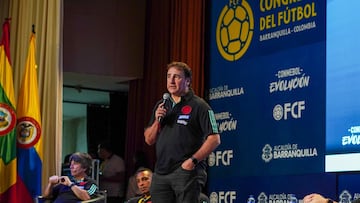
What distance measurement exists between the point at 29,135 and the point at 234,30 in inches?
85.6

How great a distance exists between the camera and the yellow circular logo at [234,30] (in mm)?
6121

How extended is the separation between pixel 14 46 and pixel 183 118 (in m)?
3.44

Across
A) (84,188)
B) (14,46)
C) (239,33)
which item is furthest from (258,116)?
(14,46)

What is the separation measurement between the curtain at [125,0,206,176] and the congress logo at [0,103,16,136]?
1833mm

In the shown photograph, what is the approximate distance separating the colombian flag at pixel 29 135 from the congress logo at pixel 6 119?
12cm

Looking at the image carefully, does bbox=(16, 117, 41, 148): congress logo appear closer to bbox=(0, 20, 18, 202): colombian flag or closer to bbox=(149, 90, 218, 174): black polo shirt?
bbox=(0, 20, 18, 202): colombian flag

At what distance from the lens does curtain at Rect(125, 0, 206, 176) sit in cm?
676

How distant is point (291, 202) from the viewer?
524cm

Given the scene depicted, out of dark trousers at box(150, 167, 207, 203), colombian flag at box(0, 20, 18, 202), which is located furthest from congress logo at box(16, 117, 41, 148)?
dark trousers at box(150, 167, 207, 203)

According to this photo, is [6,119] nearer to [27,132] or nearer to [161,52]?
[27,132]

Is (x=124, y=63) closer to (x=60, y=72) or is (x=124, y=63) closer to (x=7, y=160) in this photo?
(x=60, y=72)

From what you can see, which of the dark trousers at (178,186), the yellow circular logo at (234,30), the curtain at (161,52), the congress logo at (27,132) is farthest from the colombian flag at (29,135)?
the dark trousers at (178,186)

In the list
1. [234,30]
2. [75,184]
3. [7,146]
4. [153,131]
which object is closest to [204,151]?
[153,131]

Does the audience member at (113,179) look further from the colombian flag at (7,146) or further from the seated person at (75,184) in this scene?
the seated person at (75,184)
